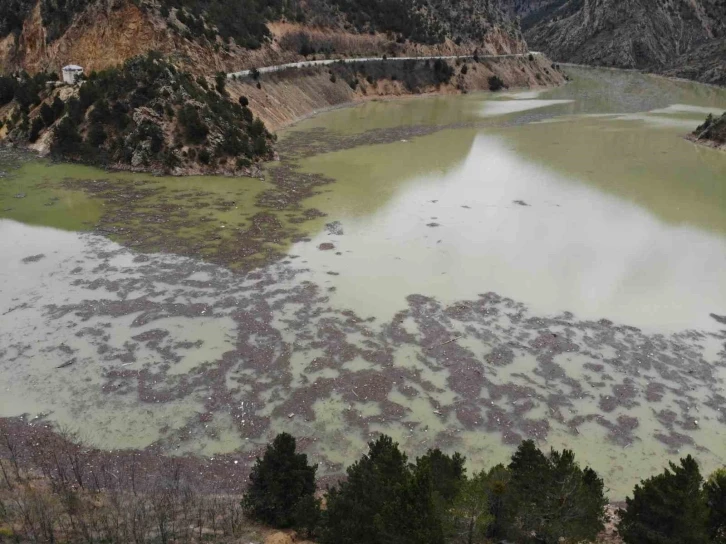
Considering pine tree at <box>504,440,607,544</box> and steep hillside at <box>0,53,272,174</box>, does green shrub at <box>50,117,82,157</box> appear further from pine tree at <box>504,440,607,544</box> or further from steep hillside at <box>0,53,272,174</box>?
pine tree at <box>504,440,607,544</box>

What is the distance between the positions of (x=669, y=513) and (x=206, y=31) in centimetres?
4338

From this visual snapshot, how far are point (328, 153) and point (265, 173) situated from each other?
607cm

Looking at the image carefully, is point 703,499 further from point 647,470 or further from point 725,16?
point 725,16

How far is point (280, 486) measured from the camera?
7.81 m

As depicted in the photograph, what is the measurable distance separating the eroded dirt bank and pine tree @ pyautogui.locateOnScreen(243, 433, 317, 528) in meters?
33.7

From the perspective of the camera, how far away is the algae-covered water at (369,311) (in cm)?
1072

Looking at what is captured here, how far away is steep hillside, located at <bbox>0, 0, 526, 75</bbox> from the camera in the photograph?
119ft

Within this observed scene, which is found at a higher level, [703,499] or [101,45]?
[101,45]

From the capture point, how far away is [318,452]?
9977mm

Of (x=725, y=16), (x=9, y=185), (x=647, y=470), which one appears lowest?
(x=647, y=470)

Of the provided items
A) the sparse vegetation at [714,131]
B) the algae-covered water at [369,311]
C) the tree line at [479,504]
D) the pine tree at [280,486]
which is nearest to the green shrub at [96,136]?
the algae-covered water at [369,311]

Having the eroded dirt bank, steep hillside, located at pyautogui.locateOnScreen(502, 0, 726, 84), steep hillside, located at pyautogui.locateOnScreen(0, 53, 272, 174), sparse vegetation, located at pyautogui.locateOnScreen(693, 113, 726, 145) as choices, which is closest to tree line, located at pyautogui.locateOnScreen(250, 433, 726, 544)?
steep hillside, located at pyautogui.locateOnScreen(0, 53, 272, 174)

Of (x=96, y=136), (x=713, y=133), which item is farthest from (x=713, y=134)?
(x=96, y=136)

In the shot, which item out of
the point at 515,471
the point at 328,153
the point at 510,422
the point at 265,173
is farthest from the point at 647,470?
the point at 328,153
